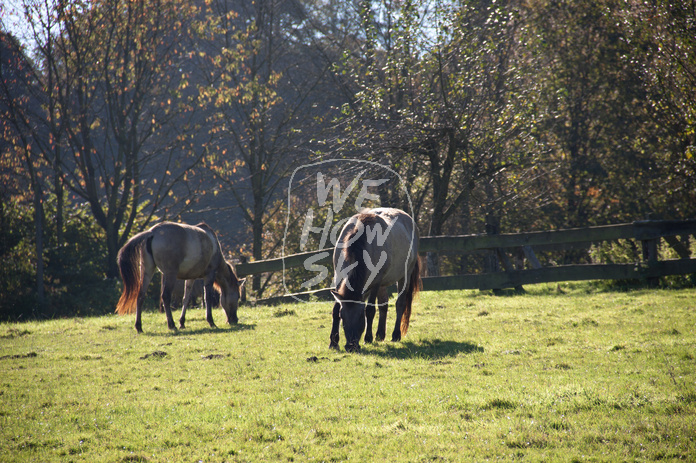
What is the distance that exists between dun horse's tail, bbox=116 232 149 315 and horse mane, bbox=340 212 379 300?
475 cm

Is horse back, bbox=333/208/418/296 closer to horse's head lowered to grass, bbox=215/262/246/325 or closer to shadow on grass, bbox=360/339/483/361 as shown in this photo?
shadow on grass, bbox=360/339/483/361

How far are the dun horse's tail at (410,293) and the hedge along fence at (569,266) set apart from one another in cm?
370

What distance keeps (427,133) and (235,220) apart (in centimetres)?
2926

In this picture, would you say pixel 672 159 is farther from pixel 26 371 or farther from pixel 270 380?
pixel 26 371

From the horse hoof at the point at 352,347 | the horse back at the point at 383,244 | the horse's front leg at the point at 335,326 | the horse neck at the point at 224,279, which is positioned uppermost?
the horse back at the point at 383,244

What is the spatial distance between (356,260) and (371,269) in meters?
0.30

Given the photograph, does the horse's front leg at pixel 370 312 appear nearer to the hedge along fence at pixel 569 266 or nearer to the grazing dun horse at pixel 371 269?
the grazing dun horse at pixel 371 269

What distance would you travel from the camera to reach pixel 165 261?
1038 centimetres

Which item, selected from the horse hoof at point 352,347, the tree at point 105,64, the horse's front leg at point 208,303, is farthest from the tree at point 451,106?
the tree at point 105,64

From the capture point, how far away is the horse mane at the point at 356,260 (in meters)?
7.18

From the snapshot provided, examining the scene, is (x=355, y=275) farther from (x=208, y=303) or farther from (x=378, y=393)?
(x=208, y=303)

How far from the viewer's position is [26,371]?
280 inches

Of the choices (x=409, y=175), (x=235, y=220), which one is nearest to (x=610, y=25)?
(x=409, y=175)

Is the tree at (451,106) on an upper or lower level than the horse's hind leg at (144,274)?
upper
